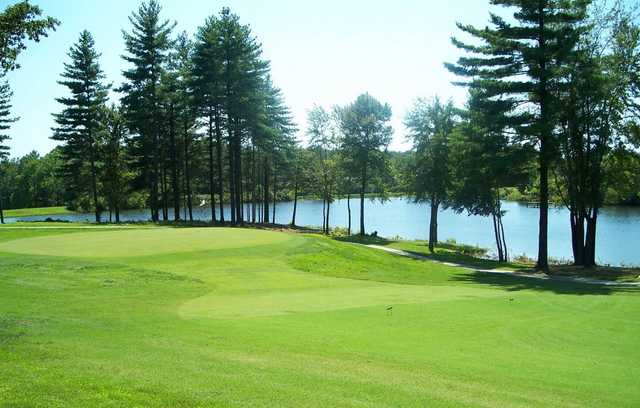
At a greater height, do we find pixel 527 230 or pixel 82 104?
pixel 82 104

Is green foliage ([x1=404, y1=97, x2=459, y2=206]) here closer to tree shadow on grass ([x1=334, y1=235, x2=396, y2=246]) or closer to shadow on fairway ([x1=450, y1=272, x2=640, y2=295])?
tree shadow on grass ([x1=334, y1=235, x2=396, y2=246])

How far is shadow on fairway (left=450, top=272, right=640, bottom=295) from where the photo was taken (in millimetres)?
20875

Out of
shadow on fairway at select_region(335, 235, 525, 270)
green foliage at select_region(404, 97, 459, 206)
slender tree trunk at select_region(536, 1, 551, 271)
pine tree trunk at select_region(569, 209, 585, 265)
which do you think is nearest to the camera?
slender tree trunk at select_region(536, 1, 551, 271)

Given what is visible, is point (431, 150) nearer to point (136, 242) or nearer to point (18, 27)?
point (136, 242)

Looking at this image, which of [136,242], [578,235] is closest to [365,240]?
[578,235]

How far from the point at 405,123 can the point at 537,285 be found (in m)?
23.2

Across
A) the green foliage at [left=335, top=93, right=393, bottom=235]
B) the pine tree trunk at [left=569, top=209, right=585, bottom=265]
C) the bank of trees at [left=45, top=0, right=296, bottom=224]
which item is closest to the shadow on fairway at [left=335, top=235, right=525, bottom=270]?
the pine tree trunk at [left=569, top=209, right=585, bottom=265]

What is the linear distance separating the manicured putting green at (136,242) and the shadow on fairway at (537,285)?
10010 mm

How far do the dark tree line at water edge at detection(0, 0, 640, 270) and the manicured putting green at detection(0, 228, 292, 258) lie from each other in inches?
421

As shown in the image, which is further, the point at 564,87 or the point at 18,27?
the point at 564,87

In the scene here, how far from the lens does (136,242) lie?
948 inches

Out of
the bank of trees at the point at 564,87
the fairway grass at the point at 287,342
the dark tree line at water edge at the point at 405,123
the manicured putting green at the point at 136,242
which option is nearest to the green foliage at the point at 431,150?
the dark tree line at water edge at the point at 405,123

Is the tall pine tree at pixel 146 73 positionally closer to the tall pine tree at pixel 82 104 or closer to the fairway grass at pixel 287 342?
the tall pine tree at pixel 82 104

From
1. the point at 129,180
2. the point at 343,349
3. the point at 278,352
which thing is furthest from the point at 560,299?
the point at 129,180
